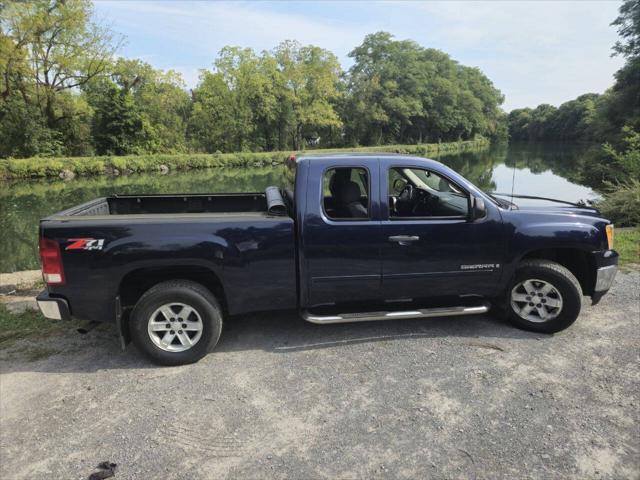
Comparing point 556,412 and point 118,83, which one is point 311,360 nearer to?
point 556,412

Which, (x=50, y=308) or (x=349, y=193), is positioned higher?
(x=349, y=193)

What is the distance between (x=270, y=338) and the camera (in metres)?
4.49

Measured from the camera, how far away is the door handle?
4172 mm

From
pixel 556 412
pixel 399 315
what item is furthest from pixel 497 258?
pixel 556 412

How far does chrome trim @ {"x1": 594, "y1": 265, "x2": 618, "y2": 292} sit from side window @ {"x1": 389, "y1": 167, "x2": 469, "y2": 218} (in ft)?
5.20

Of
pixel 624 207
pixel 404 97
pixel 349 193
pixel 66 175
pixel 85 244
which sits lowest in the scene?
pixel 624 207

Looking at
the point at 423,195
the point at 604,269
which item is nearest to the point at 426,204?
the point at 423,195

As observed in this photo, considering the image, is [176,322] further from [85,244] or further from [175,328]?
[85,244]

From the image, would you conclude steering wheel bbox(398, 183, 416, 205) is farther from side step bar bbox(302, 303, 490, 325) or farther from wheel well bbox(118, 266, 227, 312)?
wheel well bbox(118, 266, 227, 312)

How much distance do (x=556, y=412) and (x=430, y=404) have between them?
3.04ft

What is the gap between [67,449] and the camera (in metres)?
2.89

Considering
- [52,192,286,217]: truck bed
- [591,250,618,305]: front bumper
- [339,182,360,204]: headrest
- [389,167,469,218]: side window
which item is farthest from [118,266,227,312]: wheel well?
[591,250,618,305]: front bumper

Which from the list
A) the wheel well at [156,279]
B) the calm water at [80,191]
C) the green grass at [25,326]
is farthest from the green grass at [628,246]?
the green grass at [25,326]

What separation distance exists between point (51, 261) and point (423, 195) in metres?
3.88
